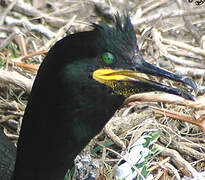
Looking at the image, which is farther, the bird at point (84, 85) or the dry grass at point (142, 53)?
the dry grass at point (142, 53)

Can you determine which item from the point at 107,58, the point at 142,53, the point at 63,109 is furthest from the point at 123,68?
the point at 142,53

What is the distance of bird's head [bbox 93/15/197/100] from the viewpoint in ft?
7.14

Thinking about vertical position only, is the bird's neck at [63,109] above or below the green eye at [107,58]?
below

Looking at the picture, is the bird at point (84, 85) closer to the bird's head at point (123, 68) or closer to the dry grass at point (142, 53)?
the bird's head at point (123, 68)

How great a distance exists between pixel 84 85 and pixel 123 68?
175mm

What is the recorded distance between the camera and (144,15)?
4309 mm

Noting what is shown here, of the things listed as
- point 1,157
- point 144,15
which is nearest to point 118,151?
point 1,157

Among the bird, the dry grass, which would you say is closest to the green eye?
the bird

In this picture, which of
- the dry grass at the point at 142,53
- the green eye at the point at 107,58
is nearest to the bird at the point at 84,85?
the green eye at the point at 107,58

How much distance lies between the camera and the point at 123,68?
2230 mm

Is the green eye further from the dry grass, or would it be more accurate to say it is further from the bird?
the dry grass

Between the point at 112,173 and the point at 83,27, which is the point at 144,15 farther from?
the point at 112,173

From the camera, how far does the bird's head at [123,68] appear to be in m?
2.18

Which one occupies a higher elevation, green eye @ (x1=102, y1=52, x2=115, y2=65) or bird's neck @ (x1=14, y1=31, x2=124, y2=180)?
green eye @ (x1=102, y1=52, x2=115, y2=65)
